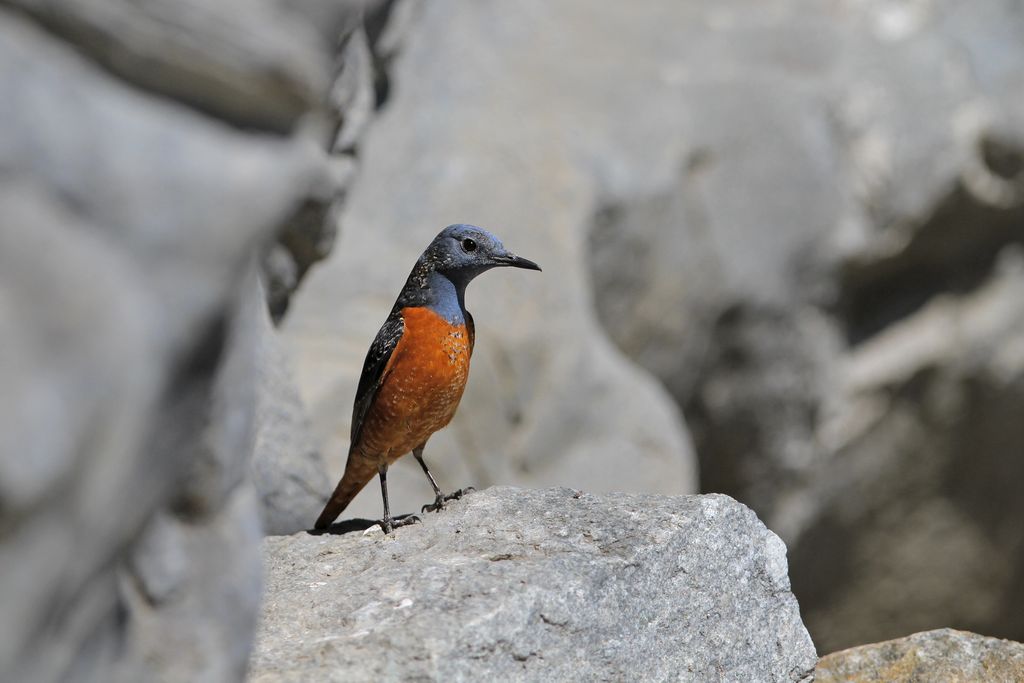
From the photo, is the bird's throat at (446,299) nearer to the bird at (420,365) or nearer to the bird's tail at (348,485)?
the bird at (420,365)

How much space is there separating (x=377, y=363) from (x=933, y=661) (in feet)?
7.24

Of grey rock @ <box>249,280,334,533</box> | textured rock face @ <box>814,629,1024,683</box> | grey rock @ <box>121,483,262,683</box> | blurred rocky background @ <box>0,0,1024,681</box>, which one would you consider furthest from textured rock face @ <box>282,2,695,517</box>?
grey rock @ <box>121,483,262,683</box>

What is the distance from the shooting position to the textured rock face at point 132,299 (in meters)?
2.09

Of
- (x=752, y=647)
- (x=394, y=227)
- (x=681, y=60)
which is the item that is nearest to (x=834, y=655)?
(x=752, y=647)

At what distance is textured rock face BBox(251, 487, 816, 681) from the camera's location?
327 centimetres

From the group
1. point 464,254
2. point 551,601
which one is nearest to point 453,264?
point 464,254

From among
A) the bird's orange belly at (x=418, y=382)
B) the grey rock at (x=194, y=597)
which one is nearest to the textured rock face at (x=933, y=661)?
the bird's orange belly at (x=418, y=382)

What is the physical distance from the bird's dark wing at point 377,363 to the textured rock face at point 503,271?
4.76ft

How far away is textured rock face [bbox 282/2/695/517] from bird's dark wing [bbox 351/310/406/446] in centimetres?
145

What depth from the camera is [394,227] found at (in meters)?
7.45

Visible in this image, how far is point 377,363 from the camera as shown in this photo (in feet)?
14.7

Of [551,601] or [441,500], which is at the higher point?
[551,601]

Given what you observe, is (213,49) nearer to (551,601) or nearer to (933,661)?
(551,601)

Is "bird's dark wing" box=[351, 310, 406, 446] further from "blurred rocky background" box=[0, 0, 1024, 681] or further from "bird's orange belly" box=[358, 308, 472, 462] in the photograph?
"blurred rocky background" box=[0, 0, 1024, 681]
